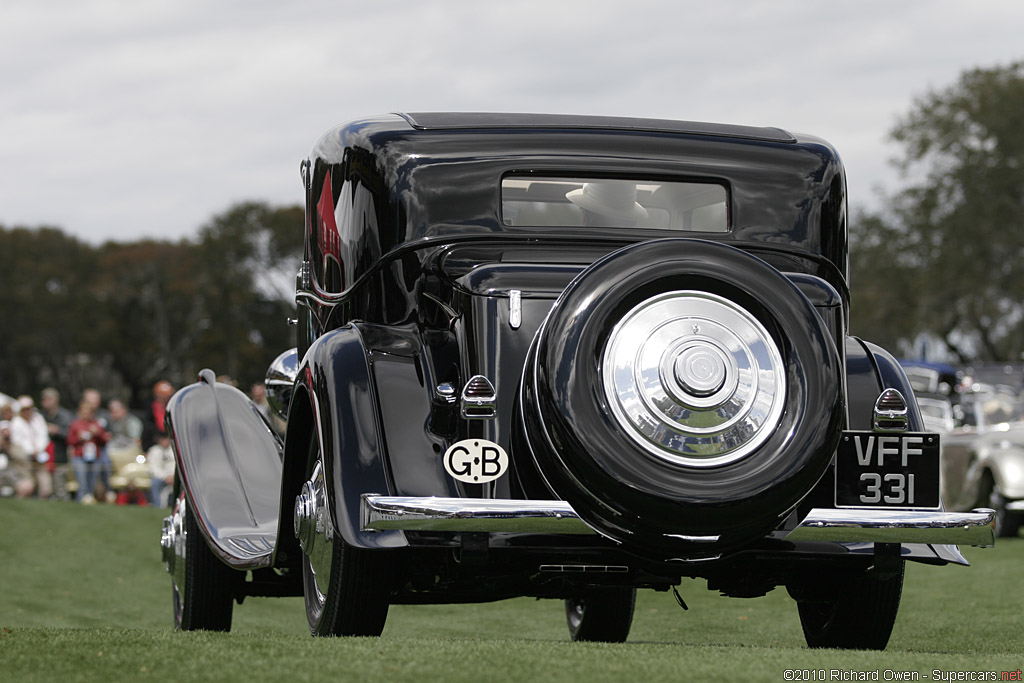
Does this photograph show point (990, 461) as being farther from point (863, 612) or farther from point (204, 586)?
point (204, 586)

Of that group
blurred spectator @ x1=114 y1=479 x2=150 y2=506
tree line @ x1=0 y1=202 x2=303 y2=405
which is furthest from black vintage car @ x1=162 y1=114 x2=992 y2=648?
tree line @ x1=0 y1=202 x2=303 y2=405

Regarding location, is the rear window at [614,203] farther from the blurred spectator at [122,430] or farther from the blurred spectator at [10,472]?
the blurred spectator at [122,430]

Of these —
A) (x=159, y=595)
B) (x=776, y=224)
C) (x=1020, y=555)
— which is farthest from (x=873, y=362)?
(x=1020, y=555)

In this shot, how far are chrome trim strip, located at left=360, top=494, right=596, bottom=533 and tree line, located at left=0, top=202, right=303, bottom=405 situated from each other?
180 ft

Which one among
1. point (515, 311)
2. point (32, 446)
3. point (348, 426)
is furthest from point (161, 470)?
point (515, 311)

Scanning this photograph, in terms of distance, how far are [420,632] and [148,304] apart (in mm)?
57676

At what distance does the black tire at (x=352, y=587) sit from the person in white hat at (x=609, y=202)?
55.0 inches

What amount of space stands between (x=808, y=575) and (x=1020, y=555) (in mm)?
7642

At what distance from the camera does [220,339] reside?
58.7 m

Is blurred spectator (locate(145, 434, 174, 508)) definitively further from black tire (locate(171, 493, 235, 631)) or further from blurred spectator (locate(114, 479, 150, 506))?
black tire (locate(171, 493, 235, 631))

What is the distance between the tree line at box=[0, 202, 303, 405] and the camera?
59844 millimetres

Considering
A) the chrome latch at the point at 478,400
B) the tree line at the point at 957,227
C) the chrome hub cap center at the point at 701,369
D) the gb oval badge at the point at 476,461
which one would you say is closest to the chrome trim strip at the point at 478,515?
the gb oval badge at the point at 476,461

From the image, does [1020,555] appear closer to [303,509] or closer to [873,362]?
[873,362]

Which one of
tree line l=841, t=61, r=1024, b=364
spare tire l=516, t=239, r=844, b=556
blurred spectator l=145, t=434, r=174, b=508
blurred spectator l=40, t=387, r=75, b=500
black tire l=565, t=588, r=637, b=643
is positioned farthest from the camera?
tree line l=841, t=61, r=1024, b=364
